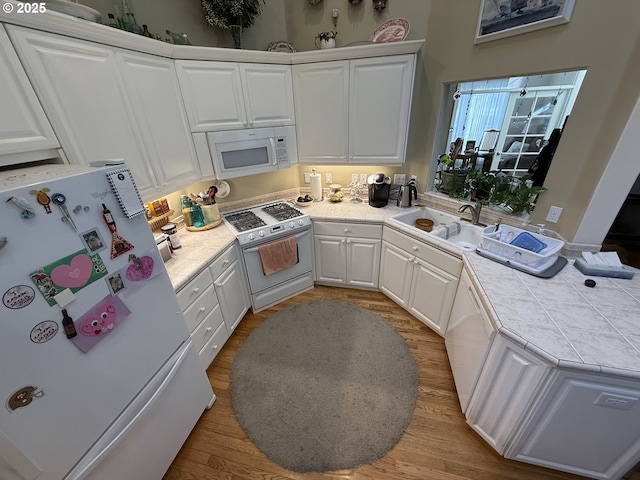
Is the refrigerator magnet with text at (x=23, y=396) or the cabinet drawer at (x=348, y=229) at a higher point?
the refrigerator magnet with text at (x=23, y=396)

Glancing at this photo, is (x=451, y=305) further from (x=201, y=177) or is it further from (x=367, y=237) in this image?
(x=201, y=177)

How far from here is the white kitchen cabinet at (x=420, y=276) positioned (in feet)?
6.82

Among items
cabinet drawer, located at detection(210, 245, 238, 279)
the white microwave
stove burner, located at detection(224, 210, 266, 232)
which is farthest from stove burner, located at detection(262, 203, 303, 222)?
cabinet drawer, located at detection(210, 245, 238, 279)

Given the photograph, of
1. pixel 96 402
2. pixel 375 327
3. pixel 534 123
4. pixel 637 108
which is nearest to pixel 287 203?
pixel 375 327

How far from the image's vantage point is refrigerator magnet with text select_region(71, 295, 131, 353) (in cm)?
99

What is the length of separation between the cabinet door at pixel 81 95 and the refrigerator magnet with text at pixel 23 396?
112cm

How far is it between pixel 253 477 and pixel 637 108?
2.99 metres

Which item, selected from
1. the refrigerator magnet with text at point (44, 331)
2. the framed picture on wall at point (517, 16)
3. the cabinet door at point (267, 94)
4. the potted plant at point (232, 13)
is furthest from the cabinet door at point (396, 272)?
the potted plant at point (232, 13)

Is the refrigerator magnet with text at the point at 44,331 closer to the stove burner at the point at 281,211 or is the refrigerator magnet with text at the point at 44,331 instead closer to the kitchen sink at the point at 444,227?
the stove burner at the point at 281,211

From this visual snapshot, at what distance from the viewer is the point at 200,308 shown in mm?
1907

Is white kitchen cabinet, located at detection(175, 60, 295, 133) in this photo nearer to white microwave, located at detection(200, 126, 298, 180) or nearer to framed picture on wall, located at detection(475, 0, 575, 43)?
white microwave, located at detection(200, 126, 298, 180)

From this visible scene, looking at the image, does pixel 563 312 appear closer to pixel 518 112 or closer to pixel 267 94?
pixel 267 94

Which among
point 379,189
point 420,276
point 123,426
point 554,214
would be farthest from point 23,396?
point 554,214

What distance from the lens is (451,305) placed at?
2111 mm
